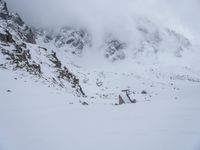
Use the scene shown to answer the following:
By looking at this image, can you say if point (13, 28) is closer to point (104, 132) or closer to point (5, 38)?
point (5, 38)

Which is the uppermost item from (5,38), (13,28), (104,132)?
(13,28)

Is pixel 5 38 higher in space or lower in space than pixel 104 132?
higher

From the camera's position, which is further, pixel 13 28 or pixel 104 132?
pixel 13 28

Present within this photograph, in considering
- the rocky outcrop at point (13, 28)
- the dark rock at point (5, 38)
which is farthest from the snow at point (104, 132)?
the rocky outcrop at point (13, 28)

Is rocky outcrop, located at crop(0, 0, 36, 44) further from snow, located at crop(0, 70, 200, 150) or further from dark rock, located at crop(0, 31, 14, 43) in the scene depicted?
snow, located at crop(0, 70, 200, 150)

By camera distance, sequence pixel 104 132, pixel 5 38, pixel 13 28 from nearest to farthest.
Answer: pixel 104 132
pixel 5 38
pixel 13 28

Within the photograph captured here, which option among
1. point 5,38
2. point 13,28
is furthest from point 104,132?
point 13,28

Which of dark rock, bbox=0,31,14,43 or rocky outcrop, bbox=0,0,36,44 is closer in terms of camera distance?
dark rock, bbox=0,31,14,43

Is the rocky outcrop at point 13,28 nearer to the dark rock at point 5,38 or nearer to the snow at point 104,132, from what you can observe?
the dark rock at point 5,38

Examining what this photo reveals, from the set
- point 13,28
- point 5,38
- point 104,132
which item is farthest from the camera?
point 13,28

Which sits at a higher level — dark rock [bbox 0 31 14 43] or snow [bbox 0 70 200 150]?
dark rock [bbox 0 31 14 43]


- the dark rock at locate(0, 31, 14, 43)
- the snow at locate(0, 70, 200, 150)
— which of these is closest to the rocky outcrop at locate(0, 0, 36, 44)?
the dark rock at locate(0, 31, 14, 43)

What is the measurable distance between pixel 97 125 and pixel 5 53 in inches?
1226

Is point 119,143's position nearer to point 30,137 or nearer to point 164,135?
point 164,135
